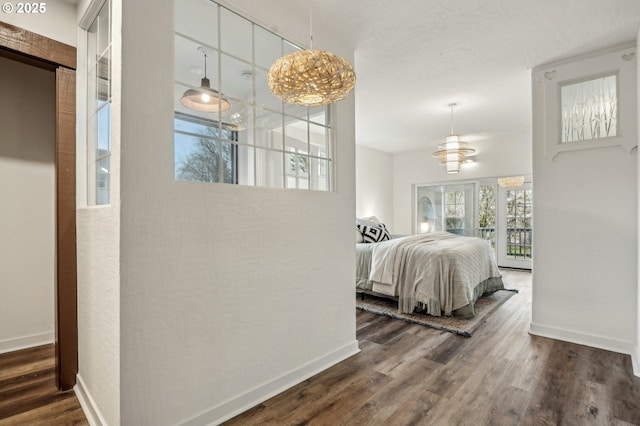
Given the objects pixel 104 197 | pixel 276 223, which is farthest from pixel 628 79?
pixel 104 197

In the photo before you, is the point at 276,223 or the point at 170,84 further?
the point at 276,223

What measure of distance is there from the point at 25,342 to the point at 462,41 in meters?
4.39

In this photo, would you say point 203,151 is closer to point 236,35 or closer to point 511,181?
point 236,35

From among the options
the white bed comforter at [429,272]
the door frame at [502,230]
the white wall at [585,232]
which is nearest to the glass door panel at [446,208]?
the door frame at [502,230]

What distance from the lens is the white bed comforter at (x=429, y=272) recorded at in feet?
10.6

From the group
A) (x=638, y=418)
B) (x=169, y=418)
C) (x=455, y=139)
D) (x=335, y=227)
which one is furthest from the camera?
(x=455, y=139)

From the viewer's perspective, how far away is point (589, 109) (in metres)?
2.73

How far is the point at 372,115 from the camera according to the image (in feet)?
14.6

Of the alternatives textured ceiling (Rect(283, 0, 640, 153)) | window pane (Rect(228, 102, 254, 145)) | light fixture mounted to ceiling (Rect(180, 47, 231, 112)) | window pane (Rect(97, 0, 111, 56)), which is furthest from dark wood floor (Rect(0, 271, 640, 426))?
textured ceiling (Rect(283, 0, 640, 153))

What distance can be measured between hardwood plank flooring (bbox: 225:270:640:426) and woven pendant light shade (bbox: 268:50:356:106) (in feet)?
5.89

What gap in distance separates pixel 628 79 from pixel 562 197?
1.06 m

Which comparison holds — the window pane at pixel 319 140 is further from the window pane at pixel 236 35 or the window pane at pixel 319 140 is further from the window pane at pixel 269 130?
the window pane at pixel 236 35

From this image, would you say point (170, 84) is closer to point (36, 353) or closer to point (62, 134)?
point (62, 134)

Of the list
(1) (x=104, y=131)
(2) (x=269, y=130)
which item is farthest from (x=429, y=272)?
(1) (x=104, y=131)
